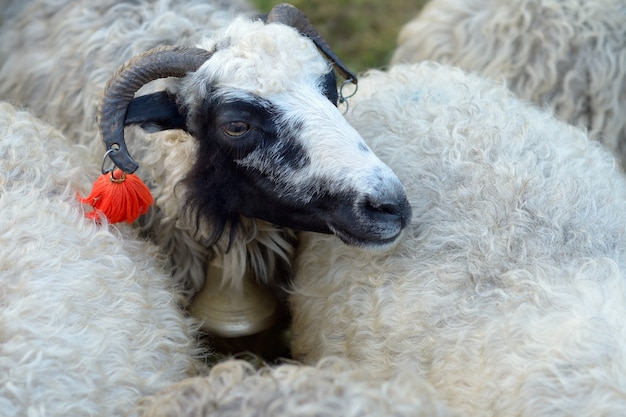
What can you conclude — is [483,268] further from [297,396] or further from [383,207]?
[297,396]

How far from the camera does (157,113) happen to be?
11.1 ft

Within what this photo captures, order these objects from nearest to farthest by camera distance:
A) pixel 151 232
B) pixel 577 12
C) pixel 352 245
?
pixel 352 245 → pixel 151 232 → pixel 577 12

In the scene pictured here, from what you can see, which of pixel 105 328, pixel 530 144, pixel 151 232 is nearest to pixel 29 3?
pixel 151 232

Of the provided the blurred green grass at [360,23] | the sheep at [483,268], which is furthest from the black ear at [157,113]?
the blurred green grass at [360,23]

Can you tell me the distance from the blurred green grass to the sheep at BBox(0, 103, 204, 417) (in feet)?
11.9

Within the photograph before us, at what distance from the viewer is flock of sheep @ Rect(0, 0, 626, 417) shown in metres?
Answer: 2.49

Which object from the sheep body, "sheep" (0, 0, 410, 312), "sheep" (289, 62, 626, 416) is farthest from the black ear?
"sheep" (289, 62, 626, 416)

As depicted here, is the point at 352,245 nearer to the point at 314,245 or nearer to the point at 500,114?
the point at 314,245

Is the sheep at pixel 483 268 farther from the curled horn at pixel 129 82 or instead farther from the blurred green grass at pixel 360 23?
the blurred green grass at pixel 360 23

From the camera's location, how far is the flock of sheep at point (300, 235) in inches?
98.2

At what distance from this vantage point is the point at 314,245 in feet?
11.9

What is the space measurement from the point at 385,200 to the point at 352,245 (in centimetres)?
25

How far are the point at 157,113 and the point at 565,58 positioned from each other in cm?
248

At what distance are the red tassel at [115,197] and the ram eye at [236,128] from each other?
1.55ft
